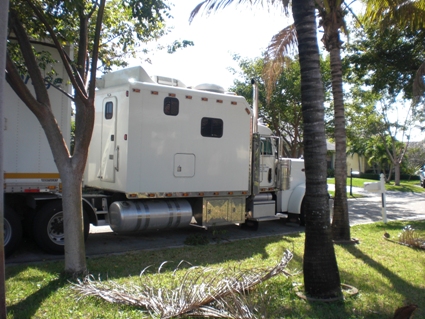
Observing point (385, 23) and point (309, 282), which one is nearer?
point (309, 282)

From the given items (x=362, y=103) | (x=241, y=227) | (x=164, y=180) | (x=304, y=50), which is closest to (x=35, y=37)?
(x=164, y=180)

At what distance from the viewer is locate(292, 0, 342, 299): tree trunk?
5.63 metres

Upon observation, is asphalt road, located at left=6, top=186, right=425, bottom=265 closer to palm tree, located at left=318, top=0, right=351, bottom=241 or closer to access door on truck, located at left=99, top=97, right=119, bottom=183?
access door on truck, located at left=99, top=97, right=119, bottom=183

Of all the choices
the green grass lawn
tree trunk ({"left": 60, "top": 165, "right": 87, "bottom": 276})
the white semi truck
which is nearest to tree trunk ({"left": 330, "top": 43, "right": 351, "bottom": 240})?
the green grass lawn

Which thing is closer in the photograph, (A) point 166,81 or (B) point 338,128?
(B) point 338,128

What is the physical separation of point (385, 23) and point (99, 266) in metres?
9.66

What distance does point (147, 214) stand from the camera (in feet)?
30.2

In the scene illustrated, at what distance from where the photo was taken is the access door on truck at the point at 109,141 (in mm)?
9531

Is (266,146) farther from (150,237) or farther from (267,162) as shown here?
(150,237)

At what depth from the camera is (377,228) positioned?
12.0 m

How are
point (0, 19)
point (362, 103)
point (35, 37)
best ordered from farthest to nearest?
point (362, 103) < point (35, 37) < point (0, 19)

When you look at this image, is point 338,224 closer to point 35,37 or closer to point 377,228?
point 377,228

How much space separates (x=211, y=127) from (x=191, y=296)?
5.64 metres

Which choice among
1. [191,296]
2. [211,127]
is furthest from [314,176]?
[211,127]
